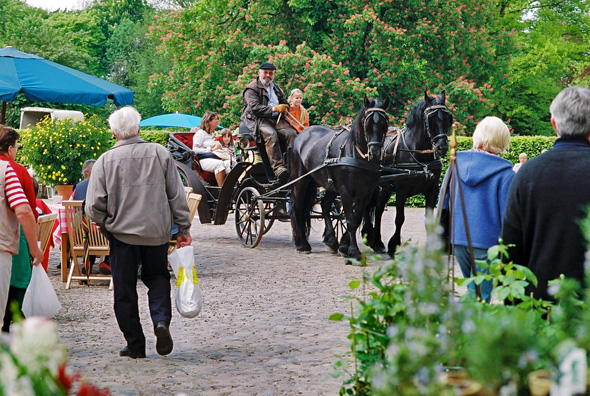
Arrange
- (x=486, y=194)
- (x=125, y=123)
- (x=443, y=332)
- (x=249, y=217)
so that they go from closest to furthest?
1. (x=443, y=332)
2. (x=486, y=194)
3. (x=125, y=123)
4. (x=249, y=217)

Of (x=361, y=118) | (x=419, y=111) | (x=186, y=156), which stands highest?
(x=419, y=111)

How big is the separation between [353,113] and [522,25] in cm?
1213

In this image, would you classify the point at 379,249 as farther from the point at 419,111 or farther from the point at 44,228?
the point at 44,228

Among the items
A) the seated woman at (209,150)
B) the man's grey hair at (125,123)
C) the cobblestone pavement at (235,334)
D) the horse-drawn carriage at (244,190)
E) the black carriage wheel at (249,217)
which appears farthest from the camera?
the seated woman at (209,150)

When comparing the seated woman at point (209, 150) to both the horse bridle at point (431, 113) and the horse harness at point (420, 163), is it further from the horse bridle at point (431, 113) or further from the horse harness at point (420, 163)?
the horse bridle at point (431, 113)

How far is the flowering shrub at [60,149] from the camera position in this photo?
12945 millimetres

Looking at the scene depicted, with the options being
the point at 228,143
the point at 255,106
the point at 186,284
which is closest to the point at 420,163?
the point at 255,106

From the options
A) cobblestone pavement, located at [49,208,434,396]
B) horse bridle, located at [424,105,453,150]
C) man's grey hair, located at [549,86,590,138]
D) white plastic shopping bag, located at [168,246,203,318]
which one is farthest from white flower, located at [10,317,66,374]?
horse bridle, located at [424,105,453,150]

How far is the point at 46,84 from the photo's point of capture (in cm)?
1131

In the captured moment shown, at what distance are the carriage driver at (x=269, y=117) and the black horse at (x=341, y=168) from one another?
0.25 m

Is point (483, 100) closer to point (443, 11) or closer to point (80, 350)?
point (443, 11)

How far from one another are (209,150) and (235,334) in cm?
747

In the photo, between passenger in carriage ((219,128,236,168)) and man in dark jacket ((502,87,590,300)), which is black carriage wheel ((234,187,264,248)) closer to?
passenger in carriage ((219,128,236,168))

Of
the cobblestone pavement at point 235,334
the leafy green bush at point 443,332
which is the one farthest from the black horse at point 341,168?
the leafy green bush at point 443,332
